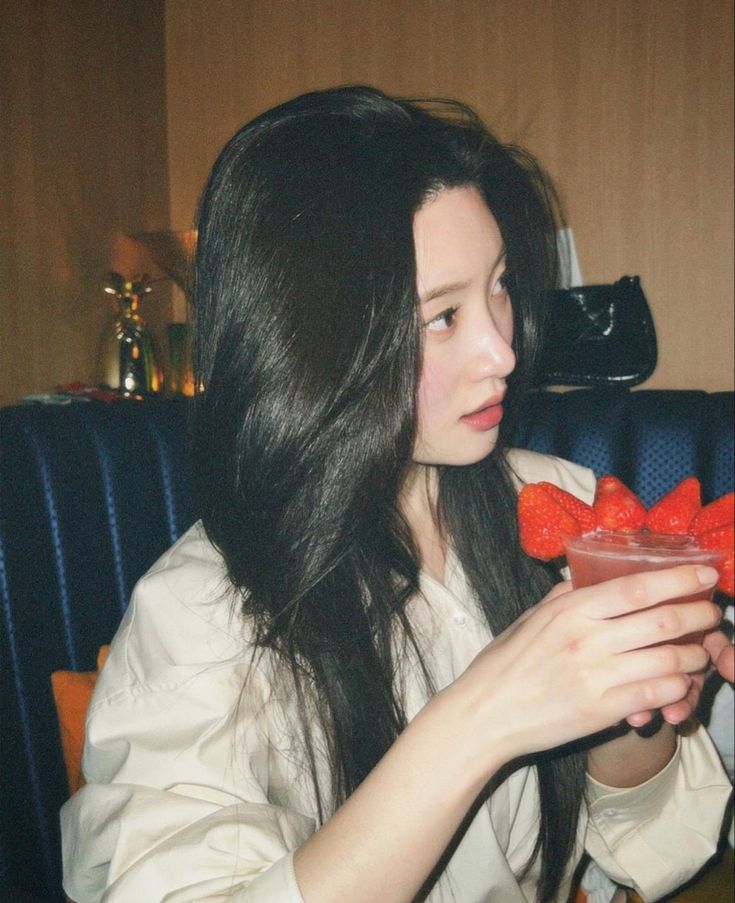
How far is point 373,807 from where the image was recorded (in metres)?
0.73

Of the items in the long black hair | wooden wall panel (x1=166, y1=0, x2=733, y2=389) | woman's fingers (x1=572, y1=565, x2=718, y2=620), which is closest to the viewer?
woman's fingers (x1=572, y1=565, x2=718, y2=620)

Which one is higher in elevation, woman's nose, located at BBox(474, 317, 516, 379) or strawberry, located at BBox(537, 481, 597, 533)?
woman's nose, located at BBox(474, 317, 516, 379)

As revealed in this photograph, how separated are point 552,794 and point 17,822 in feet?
3.42

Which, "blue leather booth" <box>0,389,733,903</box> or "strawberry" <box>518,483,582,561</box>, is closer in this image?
"strawberry" <box>518,483,582,561</box>

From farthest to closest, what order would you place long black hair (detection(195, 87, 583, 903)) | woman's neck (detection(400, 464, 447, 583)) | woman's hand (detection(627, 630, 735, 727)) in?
1. woman's neck (detection(400, 464, 447, 583))
2. long black hair (detection(195, 87, 583, 903))
3. woman's hand (detection(627, 630, 735, 727))

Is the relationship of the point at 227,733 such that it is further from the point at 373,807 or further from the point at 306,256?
the point at 306,256

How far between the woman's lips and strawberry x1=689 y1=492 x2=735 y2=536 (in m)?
0.37

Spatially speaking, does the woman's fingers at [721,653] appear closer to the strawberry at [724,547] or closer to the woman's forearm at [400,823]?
the strawberry at [724,547]

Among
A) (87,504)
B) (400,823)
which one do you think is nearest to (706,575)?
(400,823)

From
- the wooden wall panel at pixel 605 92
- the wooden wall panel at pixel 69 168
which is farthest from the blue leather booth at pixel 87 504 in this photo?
the wooden wall panel at pixel 605 92

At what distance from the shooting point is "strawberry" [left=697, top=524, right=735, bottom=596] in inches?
28.5

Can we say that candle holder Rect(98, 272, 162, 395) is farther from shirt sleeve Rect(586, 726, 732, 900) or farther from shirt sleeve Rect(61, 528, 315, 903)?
shirt sleeve Rect(586, 726, 732, 900)

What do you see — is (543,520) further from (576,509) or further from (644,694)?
(644,694)

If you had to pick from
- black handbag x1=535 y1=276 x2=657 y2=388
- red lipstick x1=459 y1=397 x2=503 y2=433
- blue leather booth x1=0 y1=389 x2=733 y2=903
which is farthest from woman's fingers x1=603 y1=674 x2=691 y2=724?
black handbag x1=535 y1=276 x2=657 y2=388
